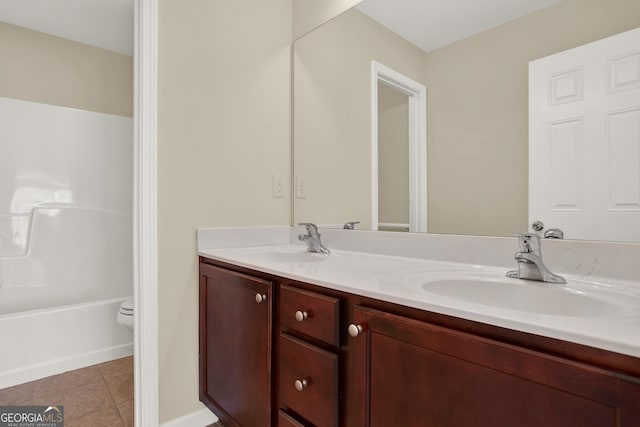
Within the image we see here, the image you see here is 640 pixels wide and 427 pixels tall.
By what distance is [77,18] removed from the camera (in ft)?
7.85

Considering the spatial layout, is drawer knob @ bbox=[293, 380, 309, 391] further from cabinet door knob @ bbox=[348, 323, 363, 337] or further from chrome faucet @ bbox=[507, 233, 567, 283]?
chrome faucet @ bbox=[507, 233, 567, 283]

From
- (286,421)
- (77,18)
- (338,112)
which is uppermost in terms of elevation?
(77,18)

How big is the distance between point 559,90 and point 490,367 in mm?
888

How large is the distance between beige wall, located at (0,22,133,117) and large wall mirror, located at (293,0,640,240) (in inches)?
75.7

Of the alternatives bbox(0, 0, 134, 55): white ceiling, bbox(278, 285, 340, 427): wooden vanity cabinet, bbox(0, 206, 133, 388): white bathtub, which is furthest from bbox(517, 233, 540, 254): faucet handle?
bbox(0, 0, 134, 55): white ceiling

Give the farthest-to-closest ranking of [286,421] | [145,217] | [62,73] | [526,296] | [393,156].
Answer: [62,73] → [393,156] → [145,217] → [286,421] → [526,296]

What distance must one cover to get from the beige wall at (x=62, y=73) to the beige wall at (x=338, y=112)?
1916mm

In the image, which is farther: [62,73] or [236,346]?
[62,73]

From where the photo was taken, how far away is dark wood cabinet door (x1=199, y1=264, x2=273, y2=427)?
110 centimetres

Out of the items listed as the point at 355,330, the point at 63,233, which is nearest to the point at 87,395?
the point at 63,233

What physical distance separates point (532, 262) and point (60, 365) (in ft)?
8.46

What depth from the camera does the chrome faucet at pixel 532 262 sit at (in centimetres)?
88

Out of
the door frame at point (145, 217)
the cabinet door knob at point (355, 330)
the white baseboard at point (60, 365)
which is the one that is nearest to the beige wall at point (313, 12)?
the door frame at point (145, 217)

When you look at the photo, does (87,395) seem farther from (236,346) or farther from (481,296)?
(481,296)
